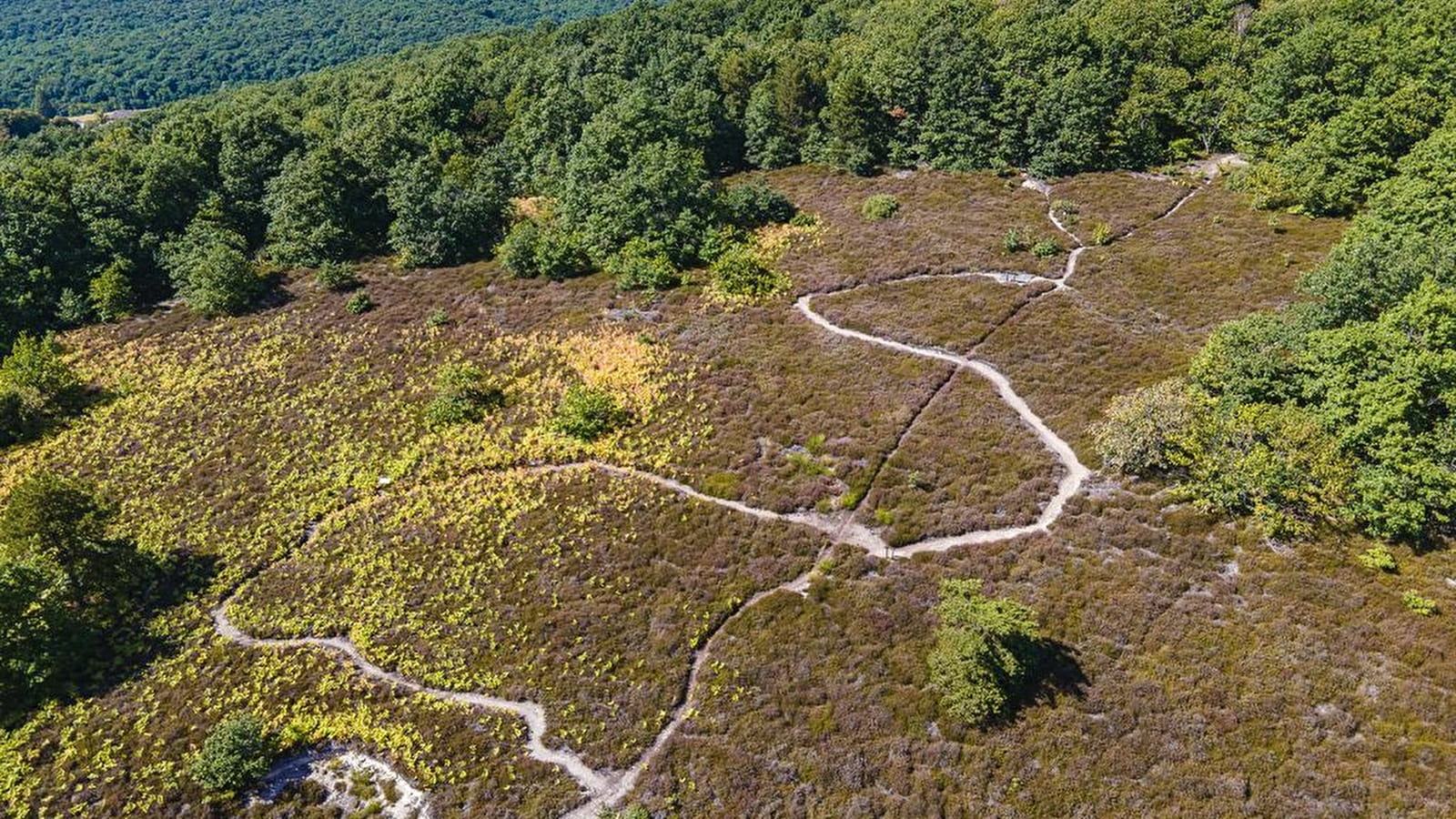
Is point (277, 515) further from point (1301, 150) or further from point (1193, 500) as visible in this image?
point (1301, 150)

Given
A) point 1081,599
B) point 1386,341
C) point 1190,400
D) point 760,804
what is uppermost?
point 1386,341

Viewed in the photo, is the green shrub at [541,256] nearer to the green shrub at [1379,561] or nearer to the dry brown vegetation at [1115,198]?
the dry brown vegetation at [1115,198]

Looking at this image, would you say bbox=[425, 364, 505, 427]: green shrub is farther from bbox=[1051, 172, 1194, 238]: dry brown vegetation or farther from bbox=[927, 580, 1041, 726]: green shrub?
bbox=[1051, 172, 1194, 238]: dry brown vegetation

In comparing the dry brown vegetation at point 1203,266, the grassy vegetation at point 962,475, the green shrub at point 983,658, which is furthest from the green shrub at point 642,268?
the green shrub at point 983,658

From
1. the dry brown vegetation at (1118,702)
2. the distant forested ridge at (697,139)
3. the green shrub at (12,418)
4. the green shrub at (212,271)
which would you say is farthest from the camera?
the distant forested ridge at (697,139)

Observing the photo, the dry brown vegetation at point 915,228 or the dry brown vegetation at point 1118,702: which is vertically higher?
the dry brown vegetation at point 915,228

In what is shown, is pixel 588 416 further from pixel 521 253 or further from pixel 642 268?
pixel 521 253

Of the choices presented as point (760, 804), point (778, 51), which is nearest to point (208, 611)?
point (760, 804)

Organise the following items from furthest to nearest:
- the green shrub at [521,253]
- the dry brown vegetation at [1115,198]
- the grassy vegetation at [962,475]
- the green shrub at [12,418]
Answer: the green shrub at [521,253]
the dry brown vegetation at [1115,198]
the green shrub at [12,418]
the grassy vegetation at [962,475]
